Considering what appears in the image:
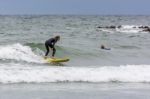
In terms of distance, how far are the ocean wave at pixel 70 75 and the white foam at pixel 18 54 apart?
543 cm

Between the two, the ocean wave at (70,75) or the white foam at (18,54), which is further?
the white foam at (18,54)

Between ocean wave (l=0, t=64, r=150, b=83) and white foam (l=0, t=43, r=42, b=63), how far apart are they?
17.8ft

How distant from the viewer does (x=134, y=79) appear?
19234 millimetres

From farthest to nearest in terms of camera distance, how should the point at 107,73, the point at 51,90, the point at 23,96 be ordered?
the point at 107,73
the point at 51,90
the point at 23,96

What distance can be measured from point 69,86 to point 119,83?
2.35 metres

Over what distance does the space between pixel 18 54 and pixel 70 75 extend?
27.4 feet

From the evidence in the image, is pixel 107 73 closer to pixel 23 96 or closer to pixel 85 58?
pixel 23 96

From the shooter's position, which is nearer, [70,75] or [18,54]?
[70,75]

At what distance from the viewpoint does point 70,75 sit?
1914cm

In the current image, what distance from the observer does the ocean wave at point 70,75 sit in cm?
1819

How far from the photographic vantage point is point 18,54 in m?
26.9

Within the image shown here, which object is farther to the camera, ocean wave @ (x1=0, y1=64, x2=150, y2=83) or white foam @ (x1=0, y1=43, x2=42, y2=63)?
white foam @ (x1=0, y1=43, x2=42, y2=63)

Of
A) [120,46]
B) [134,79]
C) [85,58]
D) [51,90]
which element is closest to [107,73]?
[134,79]

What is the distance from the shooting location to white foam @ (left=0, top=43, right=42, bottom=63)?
2575cm
